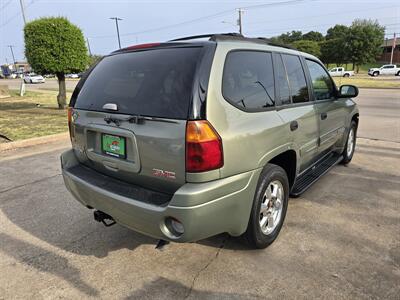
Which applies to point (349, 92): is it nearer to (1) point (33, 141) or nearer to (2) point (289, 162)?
(2) point (289, 162)

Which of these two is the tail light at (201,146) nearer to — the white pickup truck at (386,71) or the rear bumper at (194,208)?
the rear bumper at (194,208)

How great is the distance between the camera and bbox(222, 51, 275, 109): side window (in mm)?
2336

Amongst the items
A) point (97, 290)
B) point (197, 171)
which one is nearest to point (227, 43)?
point (197, 171)

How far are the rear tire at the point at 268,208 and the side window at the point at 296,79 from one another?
0.87 metres

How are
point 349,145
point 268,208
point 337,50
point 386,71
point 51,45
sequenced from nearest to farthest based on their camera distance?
point 268,208 < point 349,145 < point 51,45 < point 386,71 < point 337,50

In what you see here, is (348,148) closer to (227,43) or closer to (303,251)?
(303,251)

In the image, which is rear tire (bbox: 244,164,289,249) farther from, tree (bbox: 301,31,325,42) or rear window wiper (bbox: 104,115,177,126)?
tree (bbox: 301,31,325,42)

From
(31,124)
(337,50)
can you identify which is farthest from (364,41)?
(31,124)

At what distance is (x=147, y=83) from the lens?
239 centimetres

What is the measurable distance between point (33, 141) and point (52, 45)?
5207 millimetres

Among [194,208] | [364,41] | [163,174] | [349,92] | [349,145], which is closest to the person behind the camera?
[194,208]

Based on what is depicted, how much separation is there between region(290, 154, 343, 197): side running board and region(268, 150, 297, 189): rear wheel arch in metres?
0.21

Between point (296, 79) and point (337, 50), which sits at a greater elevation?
point (337, 50)

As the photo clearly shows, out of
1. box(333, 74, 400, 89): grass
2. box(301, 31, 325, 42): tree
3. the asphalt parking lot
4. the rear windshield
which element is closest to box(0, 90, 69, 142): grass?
the asphalt parking lot
